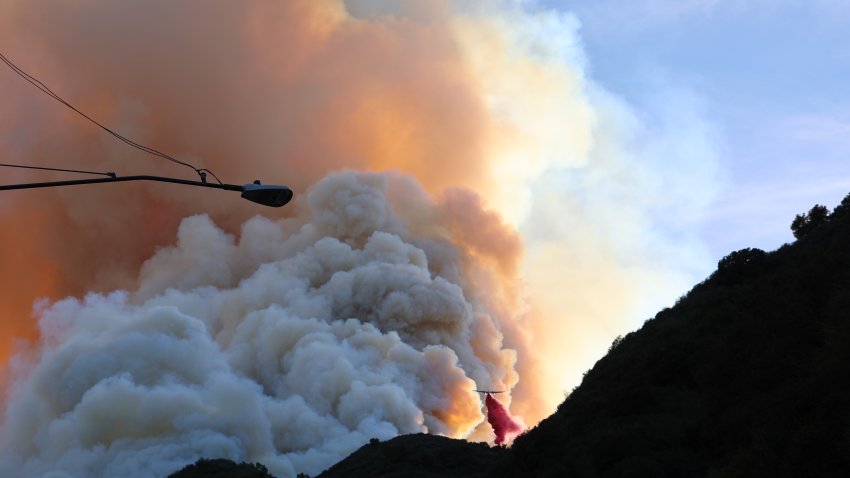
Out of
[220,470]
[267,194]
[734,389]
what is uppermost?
[220,470]

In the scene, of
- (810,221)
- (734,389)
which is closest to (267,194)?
(734,389)

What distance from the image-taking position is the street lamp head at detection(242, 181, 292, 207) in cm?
1867

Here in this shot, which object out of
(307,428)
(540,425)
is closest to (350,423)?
(307,428)

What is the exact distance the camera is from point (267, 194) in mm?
18953

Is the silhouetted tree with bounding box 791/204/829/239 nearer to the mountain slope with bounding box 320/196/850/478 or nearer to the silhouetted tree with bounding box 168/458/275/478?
the mountain slope with bounding box 320/196/850/478

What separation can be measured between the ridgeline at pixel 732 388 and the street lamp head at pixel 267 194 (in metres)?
19.3

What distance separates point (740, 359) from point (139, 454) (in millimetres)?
79229

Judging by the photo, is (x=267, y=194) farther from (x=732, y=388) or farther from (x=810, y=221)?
(x=810, y=221)

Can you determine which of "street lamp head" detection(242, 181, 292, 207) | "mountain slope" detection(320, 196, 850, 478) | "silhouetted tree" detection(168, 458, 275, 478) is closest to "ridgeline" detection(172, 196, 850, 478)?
"mountain slope" detection(320, 196, 850, 478)

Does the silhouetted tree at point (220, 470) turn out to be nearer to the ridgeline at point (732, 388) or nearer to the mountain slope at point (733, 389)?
the ridgeline at point (732, 388)

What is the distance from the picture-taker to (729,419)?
122ft

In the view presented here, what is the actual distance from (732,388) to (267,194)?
28954 mm

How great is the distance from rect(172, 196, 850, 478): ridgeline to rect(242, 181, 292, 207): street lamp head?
19.3 m

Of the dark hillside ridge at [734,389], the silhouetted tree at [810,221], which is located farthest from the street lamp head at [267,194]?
the silhouetted tree at [810,221]
